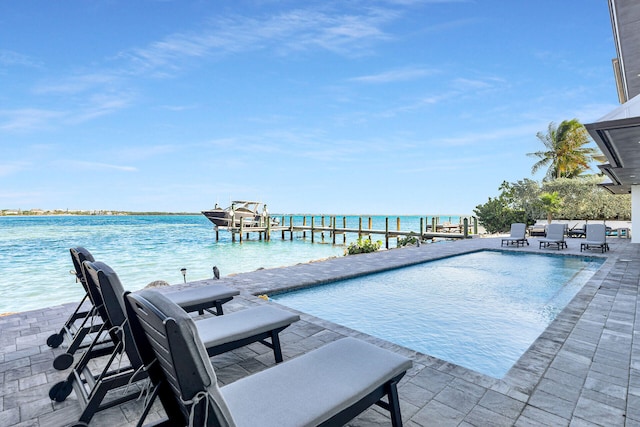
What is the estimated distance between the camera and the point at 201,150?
108 feet

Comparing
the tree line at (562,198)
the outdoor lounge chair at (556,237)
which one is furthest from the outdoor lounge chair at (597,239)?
the tree line at (562,198)

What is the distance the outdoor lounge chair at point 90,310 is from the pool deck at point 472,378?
0.48ft

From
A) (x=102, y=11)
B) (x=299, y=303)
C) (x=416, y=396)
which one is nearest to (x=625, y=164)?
(x=299, y=303)

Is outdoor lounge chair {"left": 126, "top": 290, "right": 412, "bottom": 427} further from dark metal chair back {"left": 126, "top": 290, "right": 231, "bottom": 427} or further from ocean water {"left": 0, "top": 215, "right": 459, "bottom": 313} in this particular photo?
ocean water {"left": 0, "top": 215, "right": 459, "bottom": 313}

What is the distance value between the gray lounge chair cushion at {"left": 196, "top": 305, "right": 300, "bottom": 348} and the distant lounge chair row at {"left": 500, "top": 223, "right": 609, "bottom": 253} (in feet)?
35.9

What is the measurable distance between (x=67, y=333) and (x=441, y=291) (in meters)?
5.71

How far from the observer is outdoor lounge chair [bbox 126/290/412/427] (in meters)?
1.20

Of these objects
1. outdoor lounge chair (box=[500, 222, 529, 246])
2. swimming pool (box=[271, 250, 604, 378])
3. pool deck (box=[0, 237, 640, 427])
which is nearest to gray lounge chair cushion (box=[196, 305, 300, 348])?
pool deck (box=[0, 237, 640, 427])

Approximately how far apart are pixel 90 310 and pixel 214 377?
2527mm

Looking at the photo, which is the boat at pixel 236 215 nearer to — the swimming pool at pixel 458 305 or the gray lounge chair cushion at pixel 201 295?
the swimming pool at pixel 458 305

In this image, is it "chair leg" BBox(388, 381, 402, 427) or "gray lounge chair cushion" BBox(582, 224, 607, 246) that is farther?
"gray lounge chair cushion" BBox(582, 224, 607, 246)

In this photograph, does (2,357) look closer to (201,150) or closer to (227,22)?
(227,22)

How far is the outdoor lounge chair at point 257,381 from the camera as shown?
1199 mm

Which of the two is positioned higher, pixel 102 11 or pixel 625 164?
pixel 102 11
